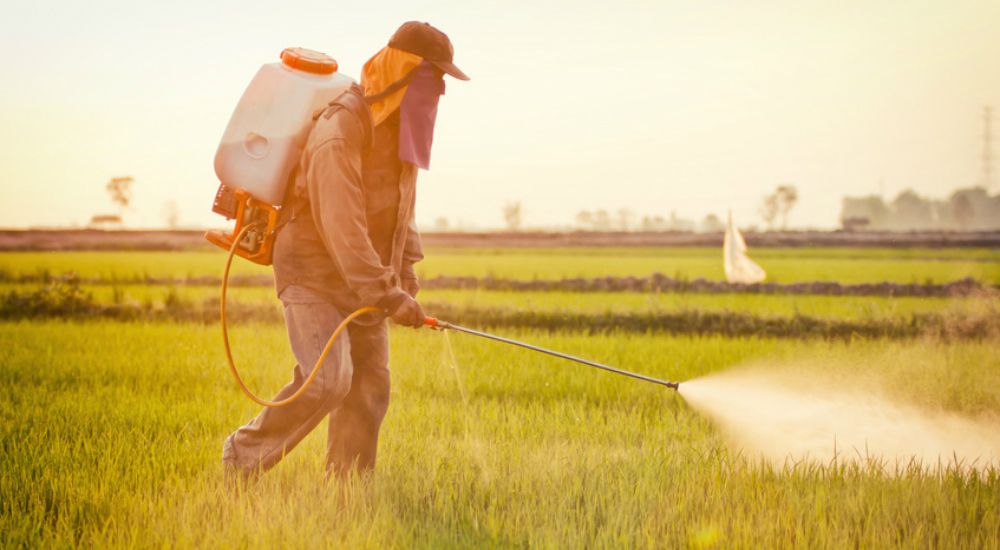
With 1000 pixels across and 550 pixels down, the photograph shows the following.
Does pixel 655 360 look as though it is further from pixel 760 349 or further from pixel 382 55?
pixel 382 55

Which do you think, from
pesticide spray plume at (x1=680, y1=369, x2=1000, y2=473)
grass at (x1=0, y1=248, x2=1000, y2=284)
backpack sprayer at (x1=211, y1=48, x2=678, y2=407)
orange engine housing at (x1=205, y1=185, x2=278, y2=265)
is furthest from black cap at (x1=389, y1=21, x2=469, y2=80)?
grass at (x1=0, y1=248, x2=1000, y2=284)

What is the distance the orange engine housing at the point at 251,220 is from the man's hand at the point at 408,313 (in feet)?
2.21

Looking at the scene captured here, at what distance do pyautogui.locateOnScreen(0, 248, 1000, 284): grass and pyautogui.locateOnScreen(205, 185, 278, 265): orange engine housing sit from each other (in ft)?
40.8

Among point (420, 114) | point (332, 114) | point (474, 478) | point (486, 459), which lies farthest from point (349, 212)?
point (486, 459)

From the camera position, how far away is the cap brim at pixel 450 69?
11.8ft

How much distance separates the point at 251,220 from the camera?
148 inches

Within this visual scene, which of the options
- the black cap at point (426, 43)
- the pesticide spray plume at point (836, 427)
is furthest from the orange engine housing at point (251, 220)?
the pesticide spray plume at point (836, 427)

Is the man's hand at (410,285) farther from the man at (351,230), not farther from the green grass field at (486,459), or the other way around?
the green grass field at (486,459)

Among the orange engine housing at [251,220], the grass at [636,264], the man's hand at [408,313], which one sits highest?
the orange engine housing at [251,220]

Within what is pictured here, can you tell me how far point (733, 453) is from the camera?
4.70 metres

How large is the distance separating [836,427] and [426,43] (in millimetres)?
3728

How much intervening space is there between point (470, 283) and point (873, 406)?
34.4 ft

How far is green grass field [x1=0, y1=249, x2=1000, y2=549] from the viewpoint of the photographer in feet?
11.4

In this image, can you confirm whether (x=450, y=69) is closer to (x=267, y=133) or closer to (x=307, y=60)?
(x=307, y=60)
